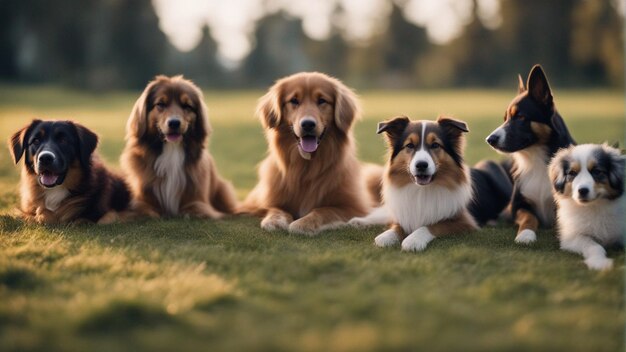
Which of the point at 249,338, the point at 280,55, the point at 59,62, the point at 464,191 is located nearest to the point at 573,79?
the point at 280,55

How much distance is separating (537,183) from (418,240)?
1.71m

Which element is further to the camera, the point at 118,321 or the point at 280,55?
the point at 280,55

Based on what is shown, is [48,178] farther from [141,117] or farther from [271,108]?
[271,108]

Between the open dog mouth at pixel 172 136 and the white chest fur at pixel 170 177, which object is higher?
the open dog mouth at pixel 172 136

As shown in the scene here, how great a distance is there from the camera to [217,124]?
22000mm

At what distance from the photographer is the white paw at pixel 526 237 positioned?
5407 millimetres

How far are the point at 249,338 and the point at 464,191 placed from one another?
3382 mm

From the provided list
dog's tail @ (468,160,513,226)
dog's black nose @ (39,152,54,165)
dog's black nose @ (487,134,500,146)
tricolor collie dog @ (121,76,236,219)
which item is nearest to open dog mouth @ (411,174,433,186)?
dog's black nose @ (487,134,500,146)

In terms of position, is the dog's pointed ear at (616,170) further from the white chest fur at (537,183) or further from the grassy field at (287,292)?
the white chest fur at (537,183)

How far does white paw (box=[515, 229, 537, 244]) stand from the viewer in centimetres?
541

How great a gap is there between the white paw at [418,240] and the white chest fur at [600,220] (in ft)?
4.10

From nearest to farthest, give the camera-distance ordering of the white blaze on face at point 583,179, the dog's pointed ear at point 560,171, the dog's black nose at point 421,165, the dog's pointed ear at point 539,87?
the white blaze on face at point 583,179 < the dog's pointed ear at point 560,171 < the dog's black nose at point 421,165 < the dog's pointed ear at point 539,87

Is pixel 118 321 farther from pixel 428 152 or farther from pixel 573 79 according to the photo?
pixel 573 79

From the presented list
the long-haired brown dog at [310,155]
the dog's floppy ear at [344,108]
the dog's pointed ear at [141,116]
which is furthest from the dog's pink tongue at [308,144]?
the dog's pointed ear at [141,116]
